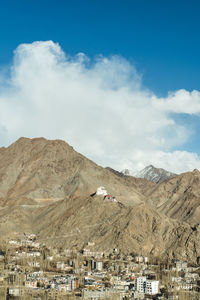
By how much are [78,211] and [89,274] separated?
54.2m

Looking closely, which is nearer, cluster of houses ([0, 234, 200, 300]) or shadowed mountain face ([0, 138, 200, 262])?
cluster of houses ([0, 234, 200, 300])

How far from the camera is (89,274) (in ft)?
278

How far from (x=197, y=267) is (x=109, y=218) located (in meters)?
36.8

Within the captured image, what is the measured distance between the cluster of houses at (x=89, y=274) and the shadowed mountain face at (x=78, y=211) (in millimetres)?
8061

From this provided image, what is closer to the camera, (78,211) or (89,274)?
(89,274)

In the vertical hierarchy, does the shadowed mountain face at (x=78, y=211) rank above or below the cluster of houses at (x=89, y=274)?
above

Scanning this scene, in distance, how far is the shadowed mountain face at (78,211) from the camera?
117938mm

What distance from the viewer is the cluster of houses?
69.9 m

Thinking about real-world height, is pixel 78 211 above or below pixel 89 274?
above

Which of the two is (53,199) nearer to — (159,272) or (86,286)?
(159,272)

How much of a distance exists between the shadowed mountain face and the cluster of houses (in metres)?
8.06

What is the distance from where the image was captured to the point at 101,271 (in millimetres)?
90375

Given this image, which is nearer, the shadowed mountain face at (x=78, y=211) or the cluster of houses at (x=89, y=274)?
the cluster of houses at (x=89, y=274)

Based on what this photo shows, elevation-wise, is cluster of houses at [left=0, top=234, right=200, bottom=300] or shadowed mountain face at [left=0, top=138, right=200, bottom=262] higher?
shadowed mountain face at [left=0, top=138, right=200, bottom=262]
